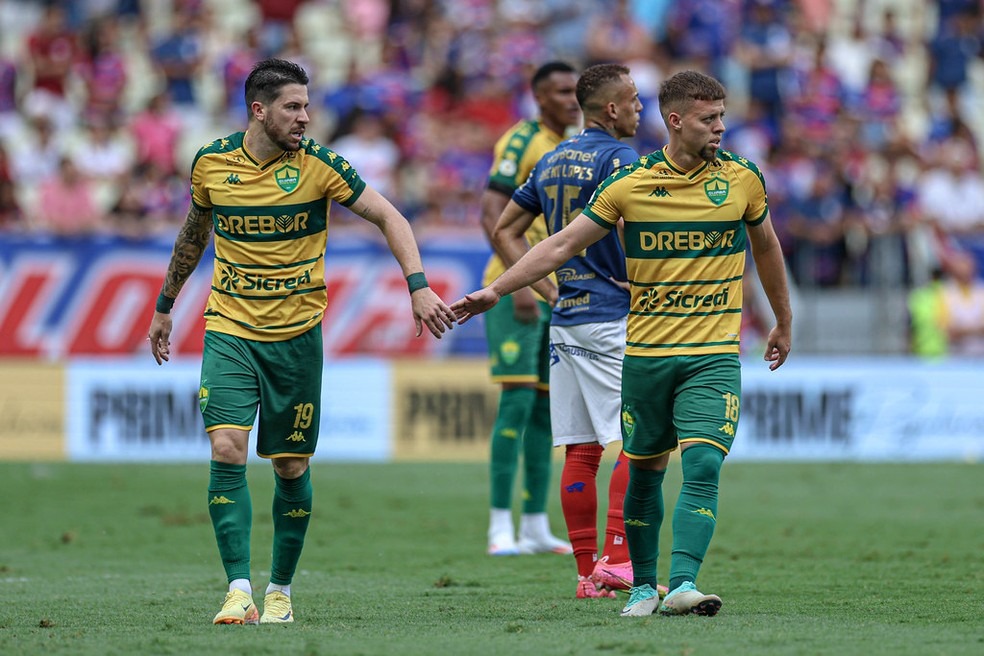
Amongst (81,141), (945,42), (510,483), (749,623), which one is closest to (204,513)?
(510,483)

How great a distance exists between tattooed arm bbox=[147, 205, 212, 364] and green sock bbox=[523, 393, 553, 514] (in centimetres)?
319

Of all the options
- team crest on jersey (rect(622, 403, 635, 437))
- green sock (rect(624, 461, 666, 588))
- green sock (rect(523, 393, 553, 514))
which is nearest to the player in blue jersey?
green sock (rect(624, 461, 666, 588))

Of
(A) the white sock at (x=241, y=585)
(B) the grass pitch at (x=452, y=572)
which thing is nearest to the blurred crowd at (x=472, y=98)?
(B) the grass pitch at (x=452, y=572)

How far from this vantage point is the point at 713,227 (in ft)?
22.8

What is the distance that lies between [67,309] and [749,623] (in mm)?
12004

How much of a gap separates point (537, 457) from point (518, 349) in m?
0.72

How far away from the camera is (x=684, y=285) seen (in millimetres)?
6980

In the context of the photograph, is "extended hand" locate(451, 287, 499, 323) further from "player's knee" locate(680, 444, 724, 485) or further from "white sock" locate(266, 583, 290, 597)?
"white sock" locate(266, 583, 290, 597)

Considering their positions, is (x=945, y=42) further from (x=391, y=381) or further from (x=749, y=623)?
(x=749, y=623)

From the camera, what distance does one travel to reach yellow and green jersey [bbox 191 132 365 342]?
7207 mm

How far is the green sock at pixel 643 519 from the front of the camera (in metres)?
7.18

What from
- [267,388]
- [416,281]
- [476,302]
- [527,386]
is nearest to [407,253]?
[416,281]

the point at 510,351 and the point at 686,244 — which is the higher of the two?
the point at 686,244

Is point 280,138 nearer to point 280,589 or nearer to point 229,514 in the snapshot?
point 229,514
